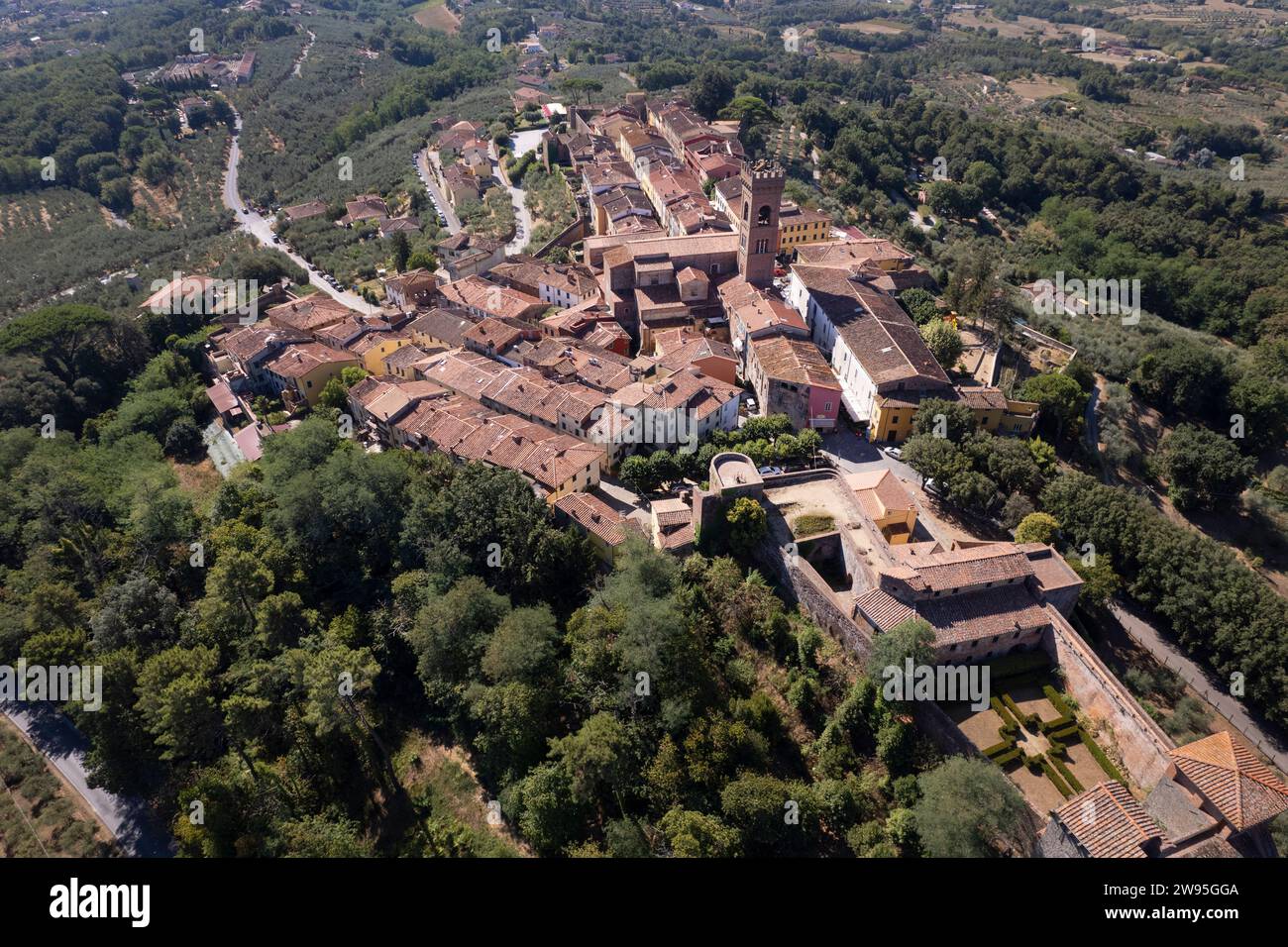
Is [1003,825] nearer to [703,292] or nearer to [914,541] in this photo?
[914,541]

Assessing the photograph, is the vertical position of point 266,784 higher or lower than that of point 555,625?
lower

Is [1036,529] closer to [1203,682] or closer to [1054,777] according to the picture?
[1203,682]

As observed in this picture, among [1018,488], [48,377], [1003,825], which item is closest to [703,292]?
[1018,488]

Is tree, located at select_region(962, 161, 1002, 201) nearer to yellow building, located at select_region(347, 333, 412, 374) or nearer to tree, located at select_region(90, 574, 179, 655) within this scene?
yellow building, located at select_region(347, 333, 412, 374)

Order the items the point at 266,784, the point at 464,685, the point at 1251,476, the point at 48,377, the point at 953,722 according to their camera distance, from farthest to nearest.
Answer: the point at 48,377 < the point at 1251,476 < the point at 464,685 < the point at 266,784 < the point at 953,722

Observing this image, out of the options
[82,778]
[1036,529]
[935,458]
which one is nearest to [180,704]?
[82,778]

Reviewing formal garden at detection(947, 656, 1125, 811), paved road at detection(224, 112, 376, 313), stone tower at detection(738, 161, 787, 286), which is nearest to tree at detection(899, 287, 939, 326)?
stone tower at detection(738, 161, 787, 286)

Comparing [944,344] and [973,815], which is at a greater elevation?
[944,344]
